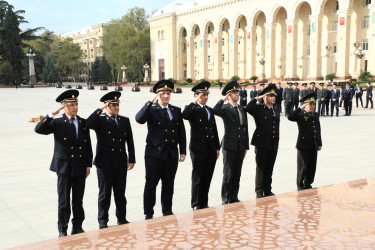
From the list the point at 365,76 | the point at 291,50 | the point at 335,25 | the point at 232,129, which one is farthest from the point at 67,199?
the point at 291,50

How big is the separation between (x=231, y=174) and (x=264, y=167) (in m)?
0.71

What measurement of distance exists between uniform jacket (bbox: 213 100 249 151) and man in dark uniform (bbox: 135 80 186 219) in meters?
0.77

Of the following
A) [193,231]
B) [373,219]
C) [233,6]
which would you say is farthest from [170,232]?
[233,6]

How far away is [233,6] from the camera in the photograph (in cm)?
5538

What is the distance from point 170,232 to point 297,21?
1836 inches

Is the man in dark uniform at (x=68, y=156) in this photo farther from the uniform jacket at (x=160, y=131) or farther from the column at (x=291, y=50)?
the column at (x=291, y=50)

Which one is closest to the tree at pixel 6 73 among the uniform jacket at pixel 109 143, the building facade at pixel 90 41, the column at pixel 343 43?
the building facade at pixel 90 41

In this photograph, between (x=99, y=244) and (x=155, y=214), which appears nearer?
(x=99, y=244)

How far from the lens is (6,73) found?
195ft

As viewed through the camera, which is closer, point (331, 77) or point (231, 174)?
point (231, 174)

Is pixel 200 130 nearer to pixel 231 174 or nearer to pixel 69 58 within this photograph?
pixel 231 174

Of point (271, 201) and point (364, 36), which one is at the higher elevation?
point (364, 36)

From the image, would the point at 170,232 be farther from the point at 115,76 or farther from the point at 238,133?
the point at 115,76

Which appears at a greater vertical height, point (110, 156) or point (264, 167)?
point (110, 156)
